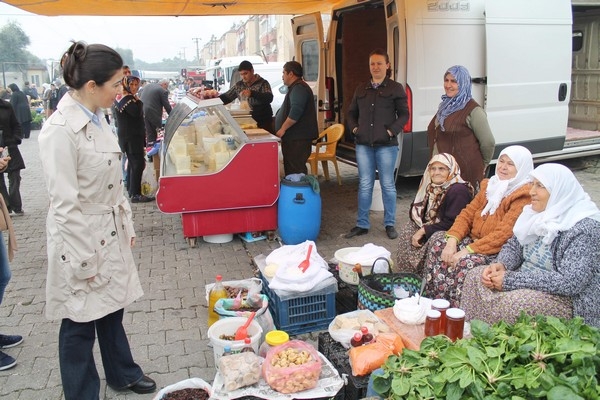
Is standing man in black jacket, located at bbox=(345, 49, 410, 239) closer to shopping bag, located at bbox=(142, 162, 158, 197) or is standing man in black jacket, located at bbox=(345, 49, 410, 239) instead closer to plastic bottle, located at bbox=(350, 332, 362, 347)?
plastic bottle, located at bbox=(350, 332, 362, 347)

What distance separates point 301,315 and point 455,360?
159 centimetres

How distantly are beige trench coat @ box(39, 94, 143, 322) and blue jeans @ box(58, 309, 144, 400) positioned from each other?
137mm

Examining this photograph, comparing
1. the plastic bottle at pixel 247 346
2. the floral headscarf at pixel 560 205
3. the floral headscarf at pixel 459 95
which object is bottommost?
the plastic bottle at pixel 247 346

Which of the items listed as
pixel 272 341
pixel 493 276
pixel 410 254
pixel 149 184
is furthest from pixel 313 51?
pixel 272 341

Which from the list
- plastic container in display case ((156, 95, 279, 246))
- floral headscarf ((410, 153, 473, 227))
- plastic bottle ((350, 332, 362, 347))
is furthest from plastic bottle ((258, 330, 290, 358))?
plastic container in display case ((156, 95, 279, 246))

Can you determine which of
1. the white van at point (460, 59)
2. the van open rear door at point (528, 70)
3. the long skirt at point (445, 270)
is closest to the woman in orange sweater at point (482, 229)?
the long skirt at point (445, 270)

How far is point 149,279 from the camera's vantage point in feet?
15.2

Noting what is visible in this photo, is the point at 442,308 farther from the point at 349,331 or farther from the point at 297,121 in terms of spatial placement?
the point at 297,121

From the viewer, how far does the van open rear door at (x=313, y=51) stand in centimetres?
733

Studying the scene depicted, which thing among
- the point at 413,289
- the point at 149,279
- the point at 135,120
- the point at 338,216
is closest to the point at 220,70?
the point at 135,120

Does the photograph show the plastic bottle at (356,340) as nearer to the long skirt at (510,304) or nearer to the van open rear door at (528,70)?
the long skirt at (510,304)

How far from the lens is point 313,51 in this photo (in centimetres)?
777

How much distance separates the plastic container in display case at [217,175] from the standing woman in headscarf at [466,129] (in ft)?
5.66

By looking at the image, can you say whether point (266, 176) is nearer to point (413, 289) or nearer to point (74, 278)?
point (413, 289)
